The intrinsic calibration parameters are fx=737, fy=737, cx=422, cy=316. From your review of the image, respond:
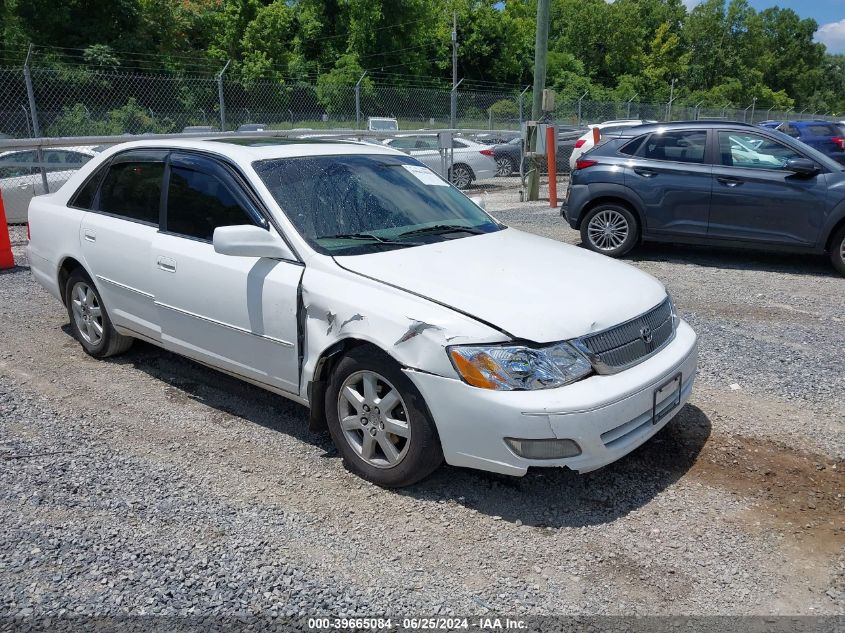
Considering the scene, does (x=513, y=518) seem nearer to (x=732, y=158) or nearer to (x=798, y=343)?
(x=798, y=343)

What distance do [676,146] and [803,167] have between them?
144cm

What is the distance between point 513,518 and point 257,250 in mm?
1875

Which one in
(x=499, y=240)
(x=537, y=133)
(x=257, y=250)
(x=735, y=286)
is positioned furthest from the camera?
(x=537, y=133)

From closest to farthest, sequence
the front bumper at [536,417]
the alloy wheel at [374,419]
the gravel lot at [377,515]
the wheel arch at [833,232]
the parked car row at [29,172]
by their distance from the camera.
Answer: the gravel lot at [377,515] → the front bumper at [536,417] → the alloy wheel at [374,419] → the wheel arch at [833,232] → the parked car row at [29,172]

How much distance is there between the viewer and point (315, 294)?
3.71 meters

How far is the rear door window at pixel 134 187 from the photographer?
4.82 m

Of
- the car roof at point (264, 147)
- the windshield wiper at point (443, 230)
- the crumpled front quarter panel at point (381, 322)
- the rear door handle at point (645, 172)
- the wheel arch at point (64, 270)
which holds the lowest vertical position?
the wheel arch at point (64, 270)

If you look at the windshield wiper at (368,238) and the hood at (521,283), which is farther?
the windshield wiper at (368,238)

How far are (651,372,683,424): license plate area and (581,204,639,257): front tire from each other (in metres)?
5.55

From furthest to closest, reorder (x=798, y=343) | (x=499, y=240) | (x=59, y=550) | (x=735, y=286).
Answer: (x=735, y=286)
(x=798, y=343)
(x=499, y=240)
(x=59, y=550)

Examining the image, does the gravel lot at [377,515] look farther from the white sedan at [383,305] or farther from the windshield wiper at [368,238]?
the windshield wiper at [368,238]

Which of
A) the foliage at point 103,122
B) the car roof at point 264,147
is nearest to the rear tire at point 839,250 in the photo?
the car roof at point 264,147

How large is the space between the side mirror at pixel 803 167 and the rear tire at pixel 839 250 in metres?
0.71

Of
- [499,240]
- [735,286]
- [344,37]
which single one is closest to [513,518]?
[499,240]
